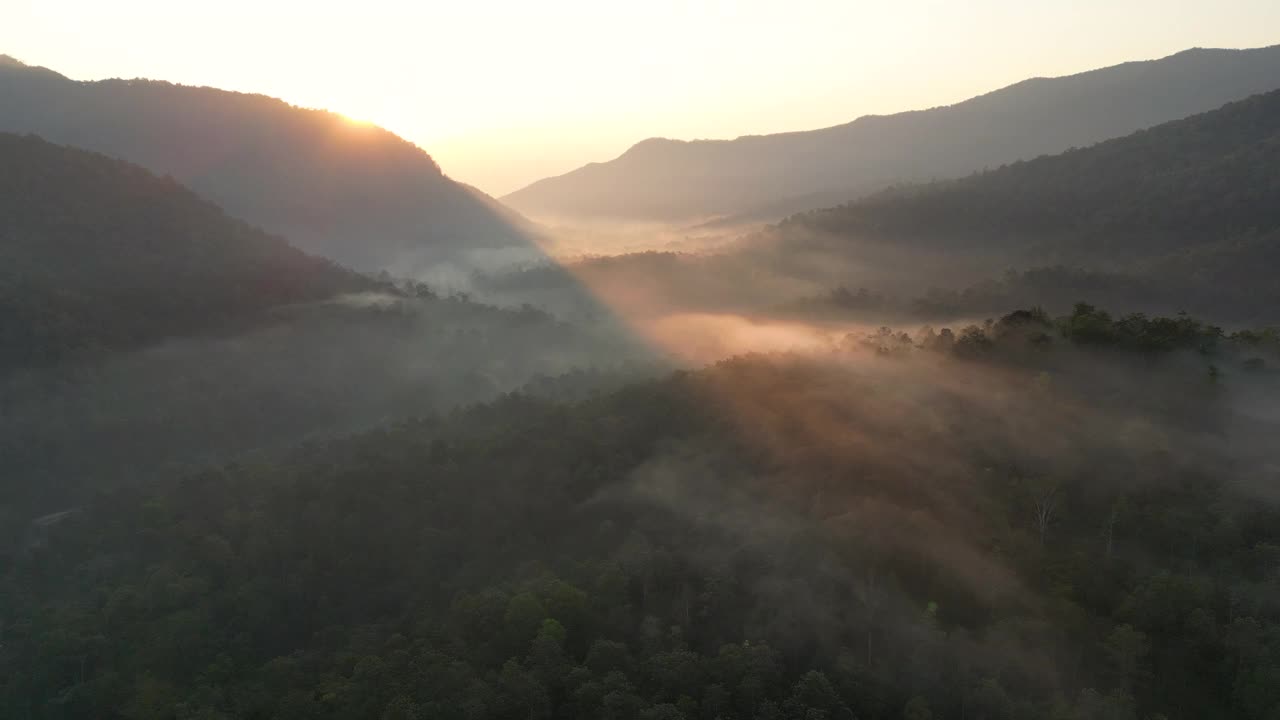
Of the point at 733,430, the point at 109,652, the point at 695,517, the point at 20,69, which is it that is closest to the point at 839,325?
the point at 733,430

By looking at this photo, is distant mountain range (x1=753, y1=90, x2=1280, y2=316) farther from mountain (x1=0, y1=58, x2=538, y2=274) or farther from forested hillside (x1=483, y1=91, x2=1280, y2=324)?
mountain (x1=0, y1=58, x2=538, y2=274)

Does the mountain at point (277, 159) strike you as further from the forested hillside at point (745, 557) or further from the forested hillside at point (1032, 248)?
the forested hillside at point (745, 557)

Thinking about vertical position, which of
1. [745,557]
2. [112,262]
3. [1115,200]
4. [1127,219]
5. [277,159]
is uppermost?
[277,159]

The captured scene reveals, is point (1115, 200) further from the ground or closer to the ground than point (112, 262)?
closer to the ground

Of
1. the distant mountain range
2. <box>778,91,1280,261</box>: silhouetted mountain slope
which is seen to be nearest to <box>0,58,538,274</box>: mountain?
the distant mountain range

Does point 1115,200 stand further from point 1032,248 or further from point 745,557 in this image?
point 745,557

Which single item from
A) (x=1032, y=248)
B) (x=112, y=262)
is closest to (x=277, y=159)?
(x=112, y=262)

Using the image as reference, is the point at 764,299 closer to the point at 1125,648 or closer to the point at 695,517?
the point at 695,517
